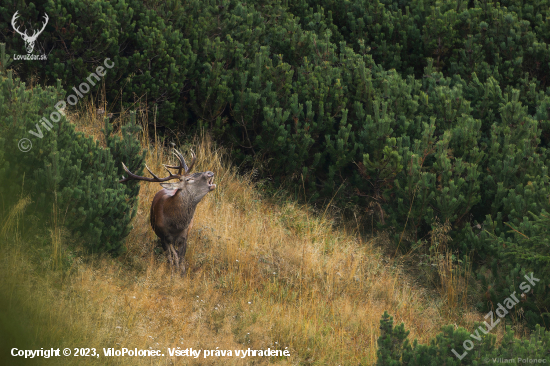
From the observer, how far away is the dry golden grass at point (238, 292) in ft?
13.4

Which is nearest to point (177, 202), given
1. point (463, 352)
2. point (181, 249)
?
point (181, 249)

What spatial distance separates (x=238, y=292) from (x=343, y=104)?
3636 mm

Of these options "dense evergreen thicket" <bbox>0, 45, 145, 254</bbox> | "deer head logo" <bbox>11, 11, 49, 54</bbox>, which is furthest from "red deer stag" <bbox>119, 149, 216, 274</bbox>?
"deer head logo" <bbox>11, 11, 49, 54</bbox>

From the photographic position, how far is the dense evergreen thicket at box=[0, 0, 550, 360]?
264 inches

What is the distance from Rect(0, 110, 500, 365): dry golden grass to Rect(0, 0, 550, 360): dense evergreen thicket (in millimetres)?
718

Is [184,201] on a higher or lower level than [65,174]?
lower

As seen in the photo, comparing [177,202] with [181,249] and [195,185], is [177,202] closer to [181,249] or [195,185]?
[195,185]

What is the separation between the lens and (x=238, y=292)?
5.14 meters

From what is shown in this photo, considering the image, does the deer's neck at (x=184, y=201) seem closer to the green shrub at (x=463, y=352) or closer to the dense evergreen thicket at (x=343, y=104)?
the green shrub at (x=463, y=352)

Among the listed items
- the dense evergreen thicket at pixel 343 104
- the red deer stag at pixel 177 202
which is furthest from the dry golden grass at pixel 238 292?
the dense evergreen thicket at pixel 343 104

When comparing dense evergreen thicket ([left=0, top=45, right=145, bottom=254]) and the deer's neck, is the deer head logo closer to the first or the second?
dense evergreen thicket ([left=0, top=45, right=145, bottom=254])

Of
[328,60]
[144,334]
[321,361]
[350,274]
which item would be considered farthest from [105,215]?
[328,60]

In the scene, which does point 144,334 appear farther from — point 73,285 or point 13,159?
point 13,159

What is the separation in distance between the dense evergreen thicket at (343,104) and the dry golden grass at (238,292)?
72 centimetres
